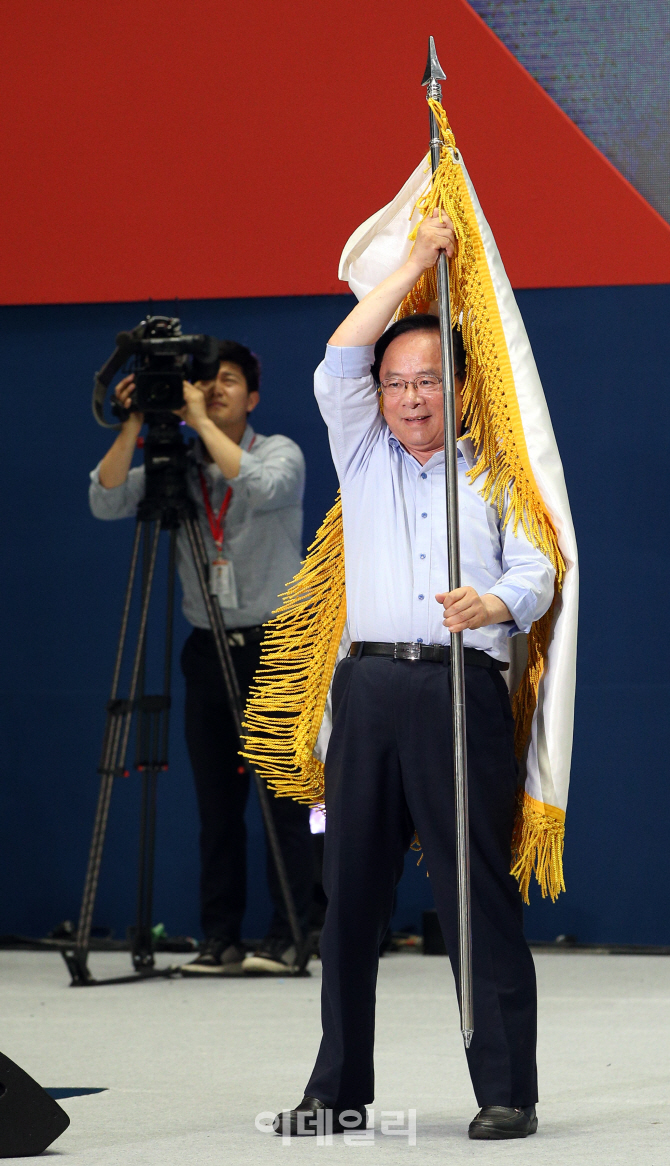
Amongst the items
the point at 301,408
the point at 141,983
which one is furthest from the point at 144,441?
the point at 141,983

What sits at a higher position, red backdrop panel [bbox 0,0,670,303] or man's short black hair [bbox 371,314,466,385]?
red backdrop panel [bbox 0,0,670,303]

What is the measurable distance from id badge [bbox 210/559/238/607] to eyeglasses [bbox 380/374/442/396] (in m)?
1.66

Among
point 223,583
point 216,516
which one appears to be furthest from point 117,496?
point 223,583

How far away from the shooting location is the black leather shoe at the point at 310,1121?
1902 mm

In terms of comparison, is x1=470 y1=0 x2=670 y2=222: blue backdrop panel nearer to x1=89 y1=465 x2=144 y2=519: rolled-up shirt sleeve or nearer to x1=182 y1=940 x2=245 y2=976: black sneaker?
x1=89 y1=465 x2=144 y2=519: rolled-up shirt sleeve

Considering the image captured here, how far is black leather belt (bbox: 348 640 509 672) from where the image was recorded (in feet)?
6.37

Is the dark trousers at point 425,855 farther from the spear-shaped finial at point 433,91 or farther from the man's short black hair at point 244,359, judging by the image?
the man's short black hair at point 244,359

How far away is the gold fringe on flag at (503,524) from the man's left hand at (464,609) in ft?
0.66

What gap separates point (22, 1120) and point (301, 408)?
2644 mm

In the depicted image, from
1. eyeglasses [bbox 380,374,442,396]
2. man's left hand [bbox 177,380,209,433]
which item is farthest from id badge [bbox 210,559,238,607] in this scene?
eyeglasses [bbox 380,374,442,396]

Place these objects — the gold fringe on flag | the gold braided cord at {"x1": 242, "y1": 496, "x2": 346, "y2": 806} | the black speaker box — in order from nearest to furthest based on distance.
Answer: the black speaker box < the gold fringe on flag < the gold braided cord at {"x1": 242, "y1": 496, "x2": 346, "y2": 806}

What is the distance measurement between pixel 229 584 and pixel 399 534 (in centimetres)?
165

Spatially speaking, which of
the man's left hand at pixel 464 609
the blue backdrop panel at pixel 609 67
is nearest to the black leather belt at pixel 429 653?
the man's left hand at pixel 464 609

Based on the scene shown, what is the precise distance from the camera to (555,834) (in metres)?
1.96
